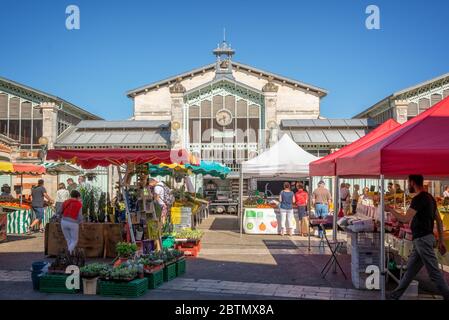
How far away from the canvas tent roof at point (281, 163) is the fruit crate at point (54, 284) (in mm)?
9086

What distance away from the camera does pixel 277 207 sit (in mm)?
17312

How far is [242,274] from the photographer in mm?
9117

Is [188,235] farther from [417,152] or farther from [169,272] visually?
[417,152]

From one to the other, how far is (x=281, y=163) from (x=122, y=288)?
922 centimetres

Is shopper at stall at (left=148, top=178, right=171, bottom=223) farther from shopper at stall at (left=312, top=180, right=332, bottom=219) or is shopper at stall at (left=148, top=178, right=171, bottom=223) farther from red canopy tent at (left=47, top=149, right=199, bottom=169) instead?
shopper at stall at (left=312, top=180, right=332, bottom=219)

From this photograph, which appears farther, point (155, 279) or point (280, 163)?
point (280, 163)

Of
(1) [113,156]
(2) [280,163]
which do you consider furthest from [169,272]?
(2) [280,163]

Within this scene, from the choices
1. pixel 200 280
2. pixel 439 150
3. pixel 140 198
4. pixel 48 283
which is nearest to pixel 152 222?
pixel 140 198

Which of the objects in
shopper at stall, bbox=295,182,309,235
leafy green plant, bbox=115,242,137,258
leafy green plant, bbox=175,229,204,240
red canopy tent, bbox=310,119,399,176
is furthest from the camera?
shopper at stall, bbox=295,182,309,235

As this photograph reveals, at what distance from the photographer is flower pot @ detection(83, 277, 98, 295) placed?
7.48 metres

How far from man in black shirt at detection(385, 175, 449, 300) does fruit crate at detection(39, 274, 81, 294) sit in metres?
5.43

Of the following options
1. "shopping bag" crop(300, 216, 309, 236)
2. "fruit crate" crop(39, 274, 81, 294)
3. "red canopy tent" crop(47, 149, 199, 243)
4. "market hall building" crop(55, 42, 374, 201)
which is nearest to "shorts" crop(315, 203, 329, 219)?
"shopping bag" crop(300, 216, 309, 236)
